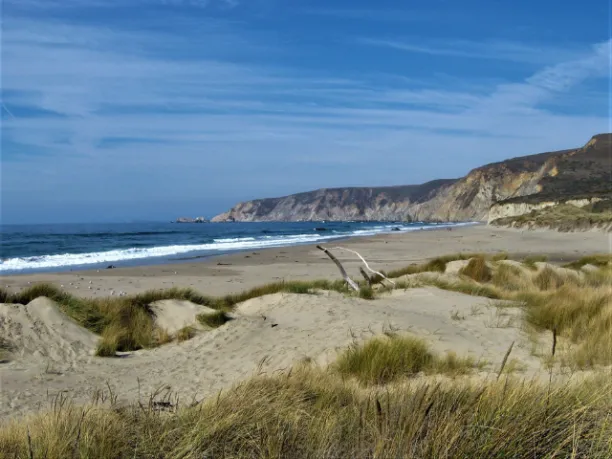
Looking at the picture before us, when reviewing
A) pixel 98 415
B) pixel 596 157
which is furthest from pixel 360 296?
pixel 596 157

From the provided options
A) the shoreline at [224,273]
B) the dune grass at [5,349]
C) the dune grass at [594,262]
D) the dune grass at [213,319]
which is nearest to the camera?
the dune grass at [5,349]

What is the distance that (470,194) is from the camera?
4582 inches

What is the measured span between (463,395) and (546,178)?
262 ft

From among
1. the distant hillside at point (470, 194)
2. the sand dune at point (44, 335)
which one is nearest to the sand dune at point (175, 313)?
the sand dune at point (44, 335)

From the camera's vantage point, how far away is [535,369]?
597cm

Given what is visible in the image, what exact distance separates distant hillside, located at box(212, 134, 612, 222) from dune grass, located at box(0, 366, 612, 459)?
52339mm

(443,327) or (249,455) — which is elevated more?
(249,455)

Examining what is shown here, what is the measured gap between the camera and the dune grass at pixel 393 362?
5.43 meters

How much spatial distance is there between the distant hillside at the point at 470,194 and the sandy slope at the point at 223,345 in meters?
47.6

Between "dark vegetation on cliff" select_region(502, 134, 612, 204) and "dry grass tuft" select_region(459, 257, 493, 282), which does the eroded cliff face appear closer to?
"dark vegetation on cliff" select_region(502, 134, 612, 204)

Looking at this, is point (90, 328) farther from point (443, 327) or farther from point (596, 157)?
point (596, 157)

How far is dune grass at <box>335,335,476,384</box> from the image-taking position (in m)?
5.43

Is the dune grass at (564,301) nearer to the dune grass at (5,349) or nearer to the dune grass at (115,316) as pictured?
the dune grass at (115,316)

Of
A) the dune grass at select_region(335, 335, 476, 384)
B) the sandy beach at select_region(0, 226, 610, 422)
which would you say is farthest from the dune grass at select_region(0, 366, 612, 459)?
the dune grass at select_region(335, 335, 476, 384)
